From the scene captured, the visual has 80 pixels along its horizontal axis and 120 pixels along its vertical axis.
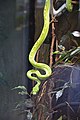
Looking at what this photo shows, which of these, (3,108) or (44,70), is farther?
(3,108)

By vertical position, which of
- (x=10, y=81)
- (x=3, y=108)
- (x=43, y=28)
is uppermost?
(x=43, y=28)

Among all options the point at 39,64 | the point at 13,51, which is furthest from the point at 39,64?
the point at 13,51

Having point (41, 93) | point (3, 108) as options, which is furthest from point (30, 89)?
point (3, 108)

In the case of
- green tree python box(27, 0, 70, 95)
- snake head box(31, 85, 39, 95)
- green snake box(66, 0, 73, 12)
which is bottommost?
snake head box(31, 85, 39, 95)

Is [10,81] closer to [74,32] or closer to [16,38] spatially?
[16,38]

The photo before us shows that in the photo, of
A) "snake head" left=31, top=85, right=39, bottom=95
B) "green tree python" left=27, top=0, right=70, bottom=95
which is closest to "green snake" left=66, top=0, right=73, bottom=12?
"green tree python" left=27, top=0, right=70, bottom=95

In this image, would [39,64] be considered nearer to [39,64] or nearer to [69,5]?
[39,64]

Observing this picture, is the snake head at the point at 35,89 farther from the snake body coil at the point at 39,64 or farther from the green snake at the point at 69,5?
the green snake at the point at 69,5

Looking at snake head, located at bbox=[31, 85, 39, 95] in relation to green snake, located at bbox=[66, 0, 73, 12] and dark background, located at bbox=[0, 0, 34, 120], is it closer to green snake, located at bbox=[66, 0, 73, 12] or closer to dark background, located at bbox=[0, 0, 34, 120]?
dark background, located at bbox=[0, 0, 34, 120]

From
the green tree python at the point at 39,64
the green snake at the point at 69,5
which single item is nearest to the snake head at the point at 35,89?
the green tree python at the point at 39,64

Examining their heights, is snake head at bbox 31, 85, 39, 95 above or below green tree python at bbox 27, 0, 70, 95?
below

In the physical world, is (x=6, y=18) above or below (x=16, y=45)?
above
